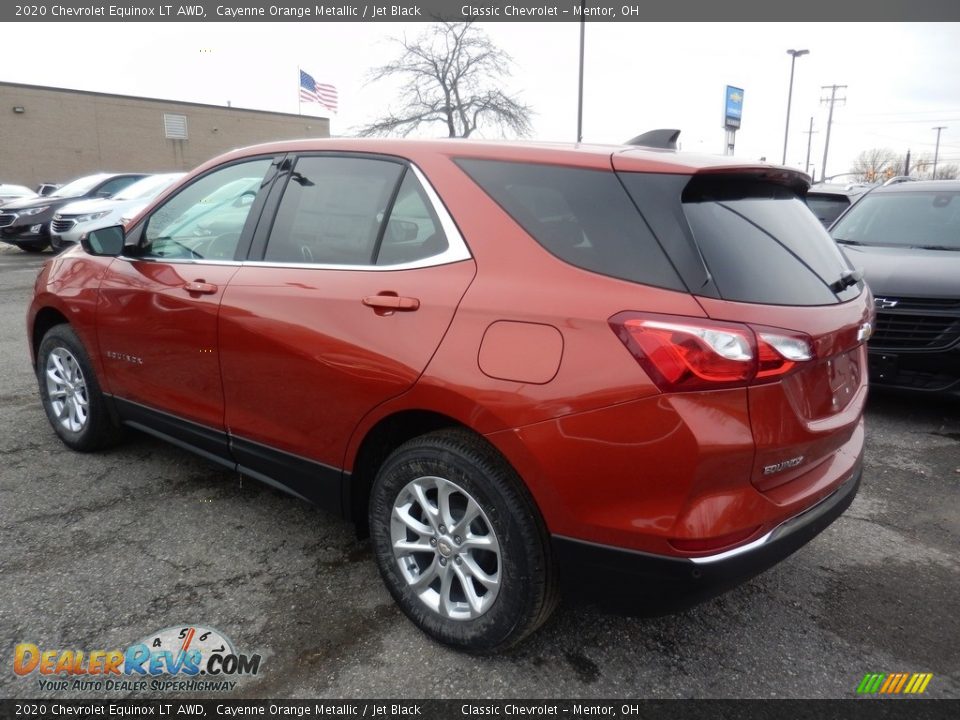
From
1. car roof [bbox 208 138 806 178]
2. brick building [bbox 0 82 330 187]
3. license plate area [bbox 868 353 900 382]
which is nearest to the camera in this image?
car roof [bbox 208 138 806 178]

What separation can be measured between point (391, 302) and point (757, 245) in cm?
118

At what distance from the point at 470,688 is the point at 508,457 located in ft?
2.55

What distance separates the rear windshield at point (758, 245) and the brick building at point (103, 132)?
133 ft

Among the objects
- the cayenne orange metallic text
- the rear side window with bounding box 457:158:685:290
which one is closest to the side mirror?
the cayenne orange metallic text

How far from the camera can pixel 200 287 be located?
315cm

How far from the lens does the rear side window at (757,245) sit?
208 centimetres

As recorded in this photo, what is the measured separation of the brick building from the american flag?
8.23 m

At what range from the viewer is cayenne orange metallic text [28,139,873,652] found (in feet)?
6.54

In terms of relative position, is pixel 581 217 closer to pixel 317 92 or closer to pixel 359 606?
pixel 359 606

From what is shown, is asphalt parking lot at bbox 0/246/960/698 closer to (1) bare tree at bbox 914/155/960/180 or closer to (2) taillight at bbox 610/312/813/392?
(2) taillight at bbox 610/312/813/392

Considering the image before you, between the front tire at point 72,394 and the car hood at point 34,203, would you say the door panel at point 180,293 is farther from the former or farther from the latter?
the car hood at point 34,203

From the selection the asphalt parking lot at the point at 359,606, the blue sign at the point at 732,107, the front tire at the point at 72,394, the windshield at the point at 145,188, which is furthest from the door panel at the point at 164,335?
the blue sign at the point at 732,107

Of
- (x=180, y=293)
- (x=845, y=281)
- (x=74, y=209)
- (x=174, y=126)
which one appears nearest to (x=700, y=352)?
(x=845, y=281)

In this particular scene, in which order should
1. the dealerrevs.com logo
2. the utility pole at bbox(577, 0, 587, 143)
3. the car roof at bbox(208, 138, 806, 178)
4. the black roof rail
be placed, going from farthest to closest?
the utility pole at bbox(577, 0, 587, 143), the black roof rail, the dealerrevs.com logo, the car roof at bbox(208, 138, 806, 178)
